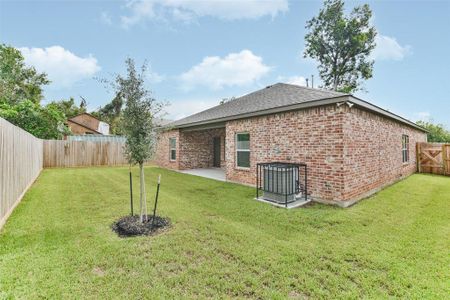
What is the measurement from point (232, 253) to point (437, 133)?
29960mm

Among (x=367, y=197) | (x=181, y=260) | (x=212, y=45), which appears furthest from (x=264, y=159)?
(x=212, y=45)

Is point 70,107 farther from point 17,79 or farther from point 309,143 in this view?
point 309,143

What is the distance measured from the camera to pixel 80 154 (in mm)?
15320

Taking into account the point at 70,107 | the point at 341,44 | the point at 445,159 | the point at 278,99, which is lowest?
the point at 445,159

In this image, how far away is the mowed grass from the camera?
7.92 ft

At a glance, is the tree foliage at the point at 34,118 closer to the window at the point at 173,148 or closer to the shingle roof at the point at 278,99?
the window at the point at 173,148

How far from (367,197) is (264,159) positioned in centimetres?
324

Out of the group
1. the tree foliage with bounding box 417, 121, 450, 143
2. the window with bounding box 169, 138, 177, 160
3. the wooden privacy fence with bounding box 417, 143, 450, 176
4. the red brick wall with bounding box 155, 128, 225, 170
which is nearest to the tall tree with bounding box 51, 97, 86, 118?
the red brick wall with bounding box 155, 128, 225, 170

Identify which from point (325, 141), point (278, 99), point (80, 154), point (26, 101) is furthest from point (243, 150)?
point (26, 101)

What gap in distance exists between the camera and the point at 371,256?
123 inches

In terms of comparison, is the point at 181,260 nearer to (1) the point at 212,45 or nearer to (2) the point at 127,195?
(2) the point at 127,195

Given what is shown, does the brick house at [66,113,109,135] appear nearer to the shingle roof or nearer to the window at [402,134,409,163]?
the shingle roof

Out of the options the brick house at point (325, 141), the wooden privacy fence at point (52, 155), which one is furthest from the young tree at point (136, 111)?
the wooden privacy fence at point (52, 155)

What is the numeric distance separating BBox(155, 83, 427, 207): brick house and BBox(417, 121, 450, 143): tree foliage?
1674cm
